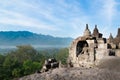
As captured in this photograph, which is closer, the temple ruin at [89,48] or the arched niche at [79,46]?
the temple ruin at [89,48]

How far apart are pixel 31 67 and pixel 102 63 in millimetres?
57258

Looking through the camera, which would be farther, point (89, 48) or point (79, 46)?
point (79, 46)

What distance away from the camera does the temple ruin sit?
131 ft

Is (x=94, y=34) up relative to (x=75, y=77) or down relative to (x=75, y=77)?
up

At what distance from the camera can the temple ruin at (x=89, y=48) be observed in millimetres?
39897

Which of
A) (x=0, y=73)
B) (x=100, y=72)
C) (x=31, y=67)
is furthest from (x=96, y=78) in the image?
(x=31, y=67)

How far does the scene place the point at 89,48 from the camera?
41.7 metres

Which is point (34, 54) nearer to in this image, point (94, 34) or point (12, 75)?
point (12, 75)

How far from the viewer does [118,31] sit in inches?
1911

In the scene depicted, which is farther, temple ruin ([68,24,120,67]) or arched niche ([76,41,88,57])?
arched niche ([76,41,88,57])

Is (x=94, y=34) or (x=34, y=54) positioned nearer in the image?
(x=94, y=34)

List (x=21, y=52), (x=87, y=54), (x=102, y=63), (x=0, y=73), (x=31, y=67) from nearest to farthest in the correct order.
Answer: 1. (x=102, y=63)
2. (x=87, y=54)
3. (x=0, y=73)
4. (x=31, y=67)
5. (x=21, y=52)

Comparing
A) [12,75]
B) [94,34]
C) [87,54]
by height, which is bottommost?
[12,75]

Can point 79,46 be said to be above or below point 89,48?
above
